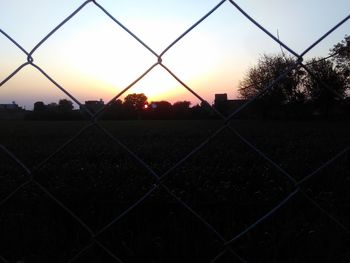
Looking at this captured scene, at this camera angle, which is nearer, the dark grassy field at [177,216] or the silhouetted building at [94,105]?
the silhouetted building at [94,105]

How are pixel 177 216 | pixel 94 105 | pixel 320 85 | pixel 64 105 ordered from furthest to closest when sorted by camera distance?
pixel 177 216
pixel 64 105
pixel 94 105
pixel 320 85

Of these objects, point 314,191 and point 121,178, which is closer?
point 314,191

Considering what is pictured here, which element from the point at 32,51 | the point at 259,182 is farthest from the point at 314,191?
the point at 32,51

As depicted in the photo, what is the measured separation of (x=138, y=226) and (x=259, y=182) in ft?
7.23

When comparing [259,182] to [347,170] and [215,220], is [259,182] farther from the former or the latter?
[215,220]

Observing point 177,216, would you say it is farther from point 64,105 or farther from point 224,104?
point 224,104

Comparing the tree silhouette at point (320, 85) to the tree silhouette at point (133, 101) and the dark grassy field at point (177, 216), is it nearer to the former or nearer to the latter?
the dark grassy field at point (177, 216)

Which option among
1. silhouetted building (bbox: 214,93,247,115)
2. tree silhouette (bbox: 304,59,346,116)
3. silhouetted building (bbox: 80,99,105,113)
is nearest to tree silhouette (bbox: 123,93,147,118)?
silhouetted building (bbox: 80,99,105,113)

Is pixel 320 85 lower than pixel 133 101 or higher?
lower

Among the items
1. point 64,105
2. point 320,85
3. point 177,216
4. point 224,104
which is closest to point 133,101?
point 64,105

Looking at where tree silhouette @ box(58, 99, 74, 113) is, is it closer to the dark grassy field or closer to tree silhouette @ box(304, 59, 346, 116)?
the dark grassy field

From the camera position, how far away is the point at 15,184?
5.44 meters

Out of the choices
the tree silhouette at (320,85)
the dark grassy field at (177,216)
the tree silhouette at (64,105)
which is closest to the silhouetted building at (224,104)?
the dark grassy field at (177,216)

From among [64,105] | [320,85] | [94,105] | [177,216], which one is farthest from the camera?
[177,216]
